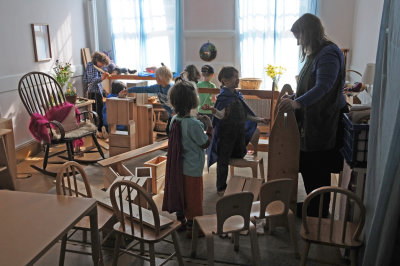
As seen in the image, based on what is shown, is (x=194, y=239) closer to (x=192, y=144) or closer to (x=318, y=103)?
(x=192, y=144)

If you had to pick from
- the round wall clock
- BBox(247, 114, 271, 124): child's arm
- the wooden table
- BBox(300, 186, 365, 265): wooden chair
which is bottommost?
BBox(300, 186, 365, 265): wooden chair

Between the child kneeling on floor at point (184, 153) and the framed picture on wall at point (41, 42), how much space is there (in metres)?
3.06

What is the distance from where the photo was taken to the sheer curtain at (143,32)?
641 centimetres

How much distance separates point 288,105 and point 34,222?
168 centimetres

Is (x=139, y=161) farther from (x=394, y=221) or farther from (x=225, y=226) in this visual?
(x=394, y=221)

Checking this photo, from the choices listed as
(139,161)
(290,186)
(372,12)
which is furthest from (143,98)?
(372,12)

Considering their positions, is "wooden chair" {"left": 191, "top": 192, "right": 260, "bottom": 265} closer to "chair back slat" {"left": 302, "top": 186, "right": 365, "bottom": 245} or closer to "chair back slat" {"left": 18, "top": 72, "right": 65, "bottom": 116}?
"chair back slat" {"left": 302, "top": 186, "right": 365, "bottom": 245}

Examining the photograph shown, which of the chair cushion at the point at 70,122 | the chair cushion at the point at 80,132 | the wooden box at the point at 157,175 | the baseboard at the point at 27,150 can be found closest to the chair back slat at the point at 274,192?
the wooden box at the point at 157,175

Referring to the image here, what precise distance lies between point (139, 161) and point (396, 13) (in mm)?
3217

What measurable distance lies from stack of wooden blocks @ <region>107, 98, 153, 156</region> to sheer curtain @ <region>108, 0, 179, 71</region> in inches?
98.2

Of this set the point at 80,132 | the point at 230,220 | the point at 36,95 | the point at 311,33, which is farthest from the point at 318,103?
the point at 36,95

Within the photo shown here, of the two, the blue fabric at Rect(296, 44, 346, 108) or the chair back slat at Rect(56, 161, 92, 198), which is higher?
the blue fabric at Rect(296, 44, 346, 108)

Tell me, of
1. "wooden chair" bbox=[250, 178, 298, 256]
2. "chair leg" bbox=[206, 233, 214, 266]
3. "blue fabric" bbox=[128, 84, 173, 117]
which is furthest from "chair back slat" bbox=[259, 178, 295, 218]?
"blue fabric" bbox=[128, 84, 173, 117]

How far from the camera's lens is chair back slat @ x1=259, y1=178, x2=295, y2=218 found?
7.19ft
